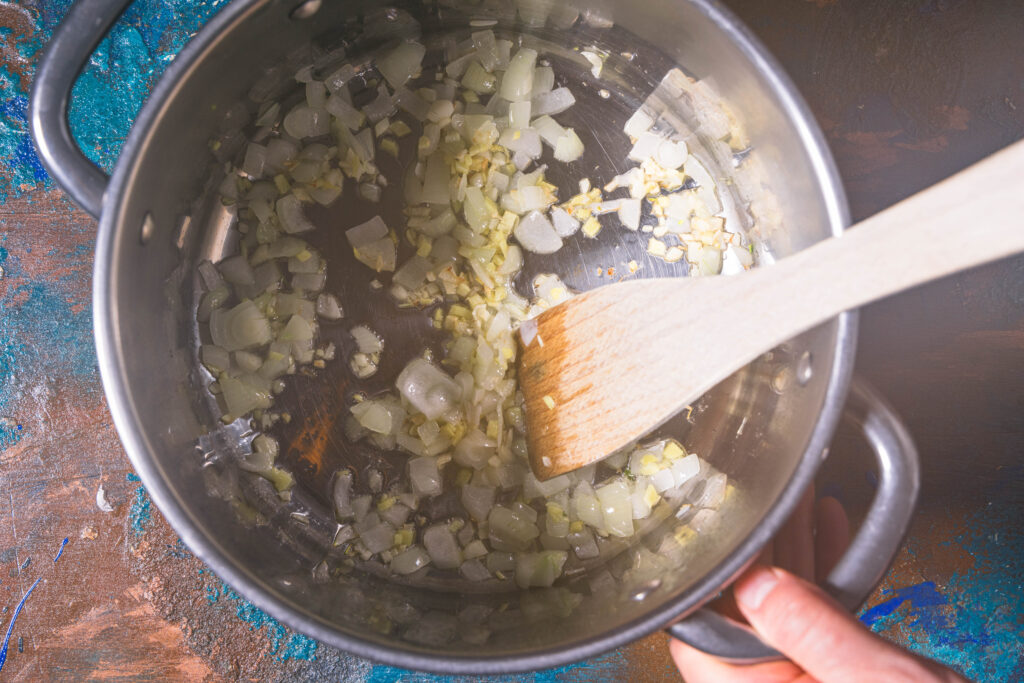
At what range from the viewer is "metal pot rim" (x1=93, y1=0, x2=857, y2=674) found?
0.67 metres

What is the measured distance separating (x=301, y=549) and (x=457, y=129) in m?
0.71

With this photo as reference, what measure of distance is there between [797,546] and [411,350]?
0.68m

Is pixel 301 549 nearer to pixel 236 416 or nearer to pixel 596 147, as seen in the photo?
pixel 236 416

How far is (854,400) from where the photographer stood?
0.74 m

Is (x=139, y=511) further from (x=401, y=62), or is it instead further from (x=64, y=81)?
(x=401, y=62)

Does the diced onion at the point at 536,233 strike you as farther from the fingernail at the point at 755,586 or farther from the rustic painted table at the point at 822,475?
the fingernail at the point at 755,586

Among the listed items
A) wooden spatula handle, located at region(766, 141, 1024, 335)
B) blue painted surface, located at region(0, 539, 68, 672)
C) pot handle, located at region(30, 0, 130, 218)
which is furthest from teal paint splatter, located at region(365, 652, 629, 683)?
pot handle, located at region(30, 0, 130, 218)

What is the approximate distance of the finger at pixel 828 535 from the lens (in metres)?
0.96

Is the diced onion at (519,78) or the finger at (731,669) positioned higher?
the diced onion at (519,78)

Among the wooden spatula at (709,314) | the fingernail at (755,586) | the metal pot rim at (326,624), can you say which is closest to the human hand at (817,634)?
the fingernail at (755,586)

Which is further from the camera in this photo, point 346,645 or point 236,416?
point 236,416

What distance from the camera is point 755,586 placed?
780mm

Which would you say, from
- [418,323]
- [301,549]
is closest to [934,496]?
[418,323]

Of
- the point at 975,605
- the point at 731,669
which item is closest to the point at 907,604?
the point at 975,605
